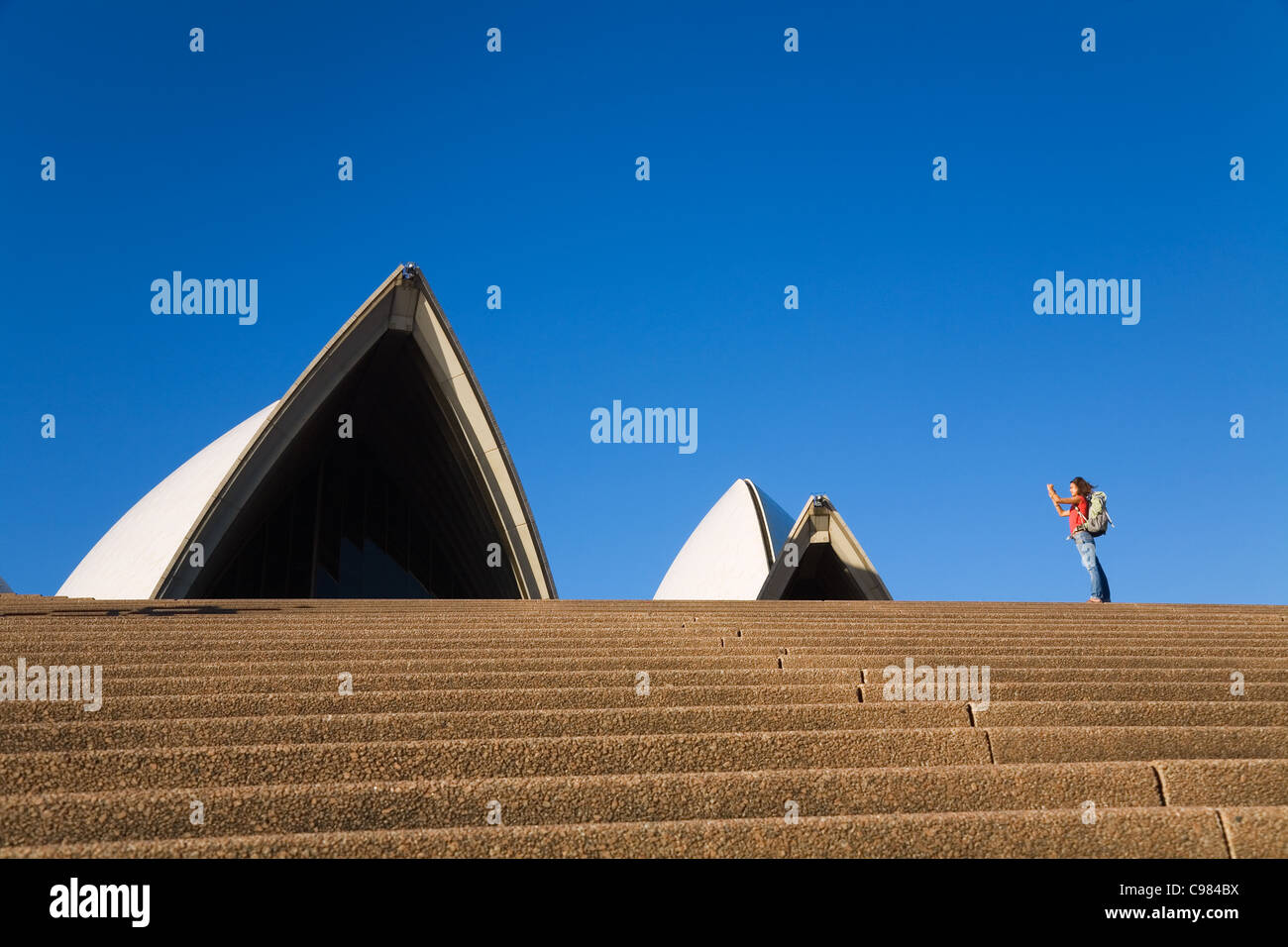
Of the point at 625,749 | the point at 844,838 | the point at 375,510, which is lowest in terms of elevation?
the point at 844,838

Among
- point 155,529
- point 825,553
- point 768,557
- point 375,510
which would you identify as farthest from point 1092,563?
point 155,529

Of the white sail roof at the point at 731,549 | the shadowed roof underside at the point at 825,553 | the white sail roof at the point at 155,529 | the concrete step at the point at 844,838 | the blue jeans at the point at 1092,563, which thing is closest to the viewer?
the concrete step at the point at 844,838

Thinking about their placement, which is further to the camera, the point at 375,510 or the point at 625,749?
the point at 375,510

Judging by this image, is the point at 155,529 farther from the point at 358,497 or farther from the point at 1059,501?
the point at 1059,501

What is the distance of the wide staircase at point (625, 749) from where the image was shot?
9.04ft

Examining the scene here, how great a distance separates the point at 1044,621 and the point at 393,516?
1264 centimetres

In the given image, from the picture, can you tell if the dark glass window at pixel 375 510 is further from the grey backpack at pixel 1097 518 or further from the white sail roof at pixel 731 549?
the grey backpack at pixel 1097 518

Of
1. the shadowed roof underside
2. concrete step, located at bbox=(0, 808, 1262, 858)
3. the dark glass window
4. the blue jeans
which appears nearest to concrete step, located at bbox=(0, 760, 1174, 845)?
concrete step, located at bbox=(0, 808, 1262, 858)

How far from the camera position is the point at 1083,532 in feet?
32.7

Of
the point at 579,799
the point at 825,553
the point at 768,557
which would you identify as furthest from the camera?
the point at 768,557

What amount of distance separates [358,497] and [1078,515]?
1183cm

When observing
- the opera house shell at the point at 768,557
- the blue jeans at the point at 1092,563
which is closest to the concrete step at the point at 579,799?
the blue jeans at the point at 1092,563
